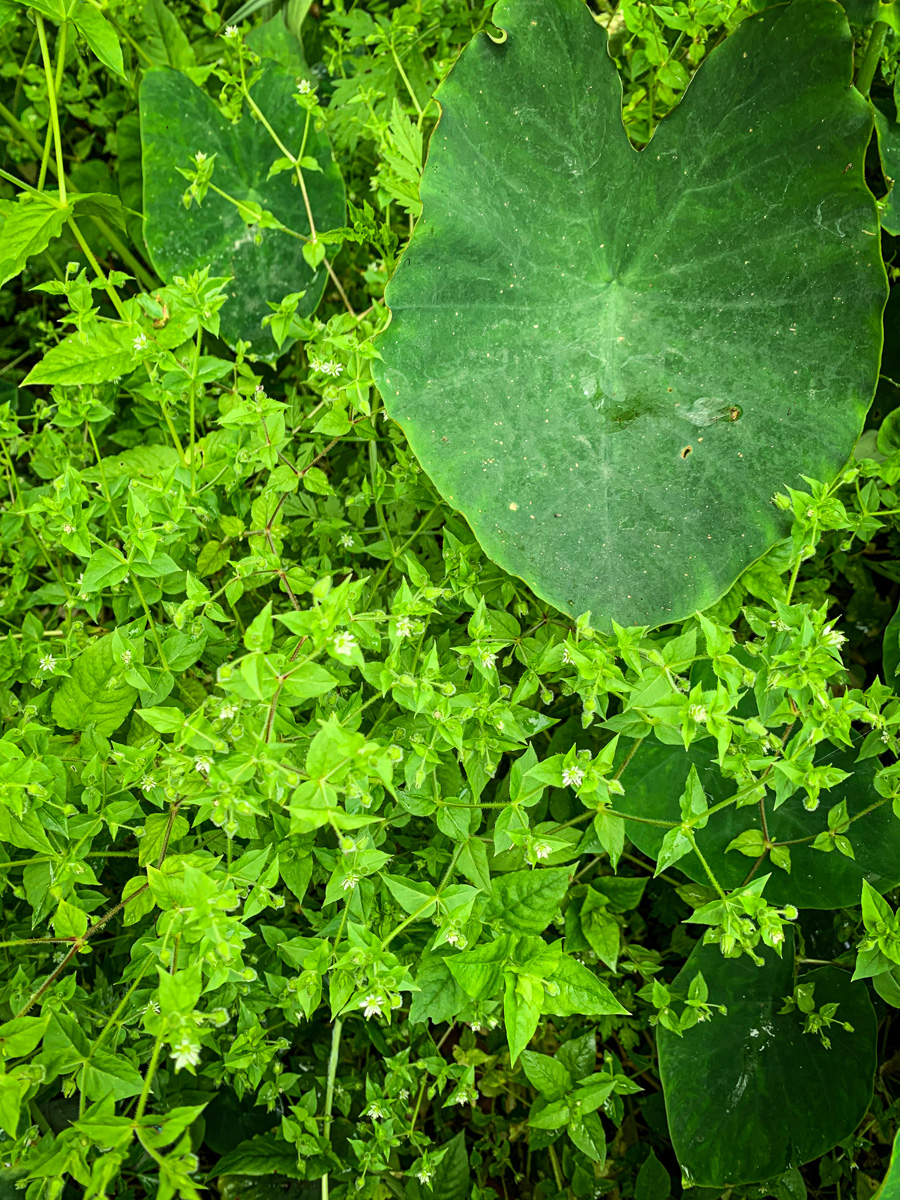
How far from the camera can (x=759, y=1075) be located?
1.22 metres

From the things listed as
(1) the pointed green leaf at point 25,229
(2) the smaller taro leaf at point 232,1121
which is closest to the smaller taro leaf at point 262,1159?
(2) the smaller taro leaf at point 232,1121

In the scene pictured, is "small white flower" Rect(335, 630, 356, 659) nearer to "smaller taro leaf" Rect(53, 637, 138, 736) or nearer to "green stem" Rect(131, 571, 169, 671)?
"green stem" Rect(131, 571, 169, 671)

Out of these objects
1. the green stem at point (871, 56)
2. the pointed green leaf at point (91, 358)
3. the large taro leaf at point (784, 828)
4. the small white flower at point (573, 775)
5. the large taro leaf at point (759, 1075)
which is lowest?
the large taro leaf at point (759, 1075)

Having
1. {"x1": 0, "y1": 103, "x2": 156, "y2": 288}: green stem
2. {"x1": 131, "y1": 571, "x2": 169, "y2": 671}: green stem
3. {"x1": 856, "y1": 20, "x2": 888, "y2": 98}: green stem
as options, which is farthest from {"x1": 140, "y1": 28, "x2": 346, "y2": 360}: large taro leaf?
{"x1": 856, "y1": 20, "x2": 888, "y2": 98}: green stem

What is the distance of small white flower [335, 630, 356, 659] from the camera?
0.82 meters

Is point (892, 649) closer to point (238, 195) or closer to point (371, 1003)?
point (371, 1003)

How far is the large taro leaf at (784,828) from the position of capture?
1.15 m

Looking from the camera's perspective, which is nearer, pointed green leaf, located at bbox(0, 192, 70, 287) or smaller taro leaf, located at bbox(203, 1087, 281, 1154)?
pointed green leaf, located at bbox(0, 192, 70, 287)

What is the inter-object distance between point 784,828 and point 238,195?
1.50 metres

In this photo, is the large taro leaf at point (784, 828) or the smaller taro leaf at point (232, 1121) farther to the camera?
the smaller taro leaf at point (232, 1121)

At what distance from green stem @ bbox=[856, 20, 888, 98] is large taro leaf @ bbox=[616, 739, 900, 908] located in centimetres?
105

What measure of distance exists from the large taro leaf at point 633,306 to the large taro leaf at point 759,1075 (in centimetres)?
55

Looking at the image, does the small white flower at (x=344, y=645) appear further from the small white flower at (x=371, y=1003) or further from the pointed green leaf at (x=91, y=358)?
the pointed green leaf at (x=91, y=358)

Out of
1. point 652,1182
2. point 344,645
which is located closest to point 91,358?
point 344,645
